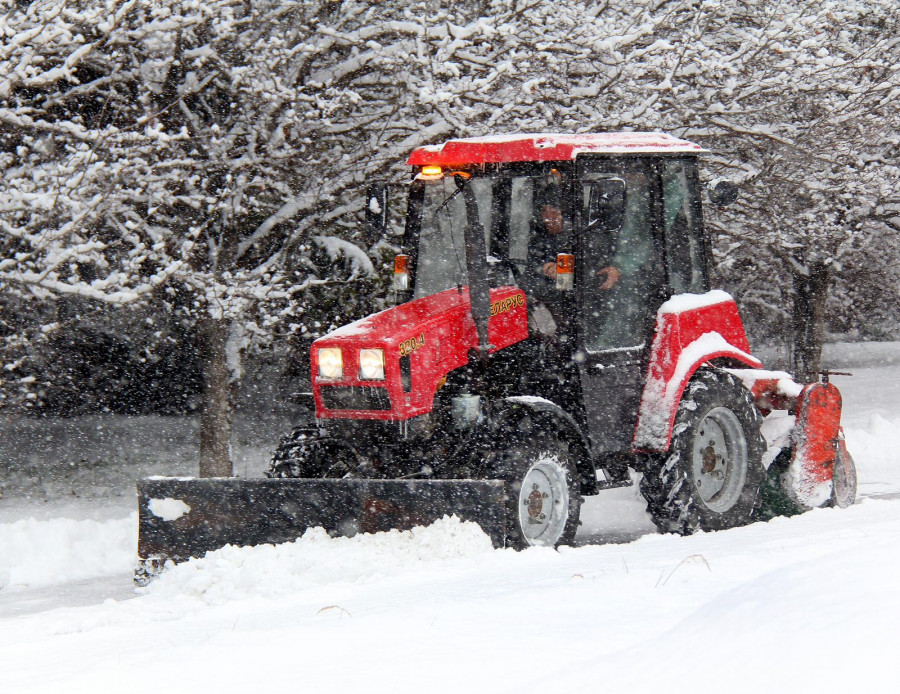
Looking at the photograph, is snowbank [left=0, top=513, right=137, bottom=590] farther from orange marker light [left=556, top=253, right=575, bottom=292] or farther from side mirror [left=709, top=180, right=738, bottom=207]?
side mirror [left=709, top=180, right=738, bottom=207]

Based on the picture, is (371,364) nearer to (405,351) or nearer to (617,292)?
(405,351)

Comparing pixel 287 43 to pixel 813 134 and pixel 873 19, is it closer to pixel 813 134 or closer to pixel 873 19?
pixel 813 134

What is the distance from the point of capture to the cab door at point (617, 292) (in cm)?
606

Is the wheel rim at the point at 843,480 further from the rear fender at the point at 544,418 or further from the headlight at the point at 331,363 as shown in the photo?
the headlight at the point at 331,363

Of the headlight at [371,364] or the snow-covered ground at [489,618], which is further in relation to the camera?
the headlight at [371,364]

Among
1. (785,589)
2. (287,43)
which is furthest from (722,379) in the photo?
(287,43)

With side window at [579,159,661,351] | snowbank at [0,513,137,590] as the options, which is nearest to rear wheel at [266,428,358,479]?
side window at [579,159,661,351]

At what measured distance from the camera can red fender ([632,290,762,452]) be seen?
20.6 ft

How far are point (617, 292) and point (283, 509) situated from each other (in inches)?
89.6

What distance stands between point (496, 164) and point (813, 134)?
6239mm

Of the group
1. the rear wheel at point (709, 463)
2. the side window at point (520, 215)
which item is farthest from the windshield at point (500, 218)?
the rear wheel at point (709, 463)

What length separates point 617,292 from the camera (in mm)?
6293

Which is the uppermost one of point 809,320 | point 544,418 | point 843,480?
point 809,320

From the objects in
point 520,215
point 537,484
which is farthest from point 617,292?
point 537,484
